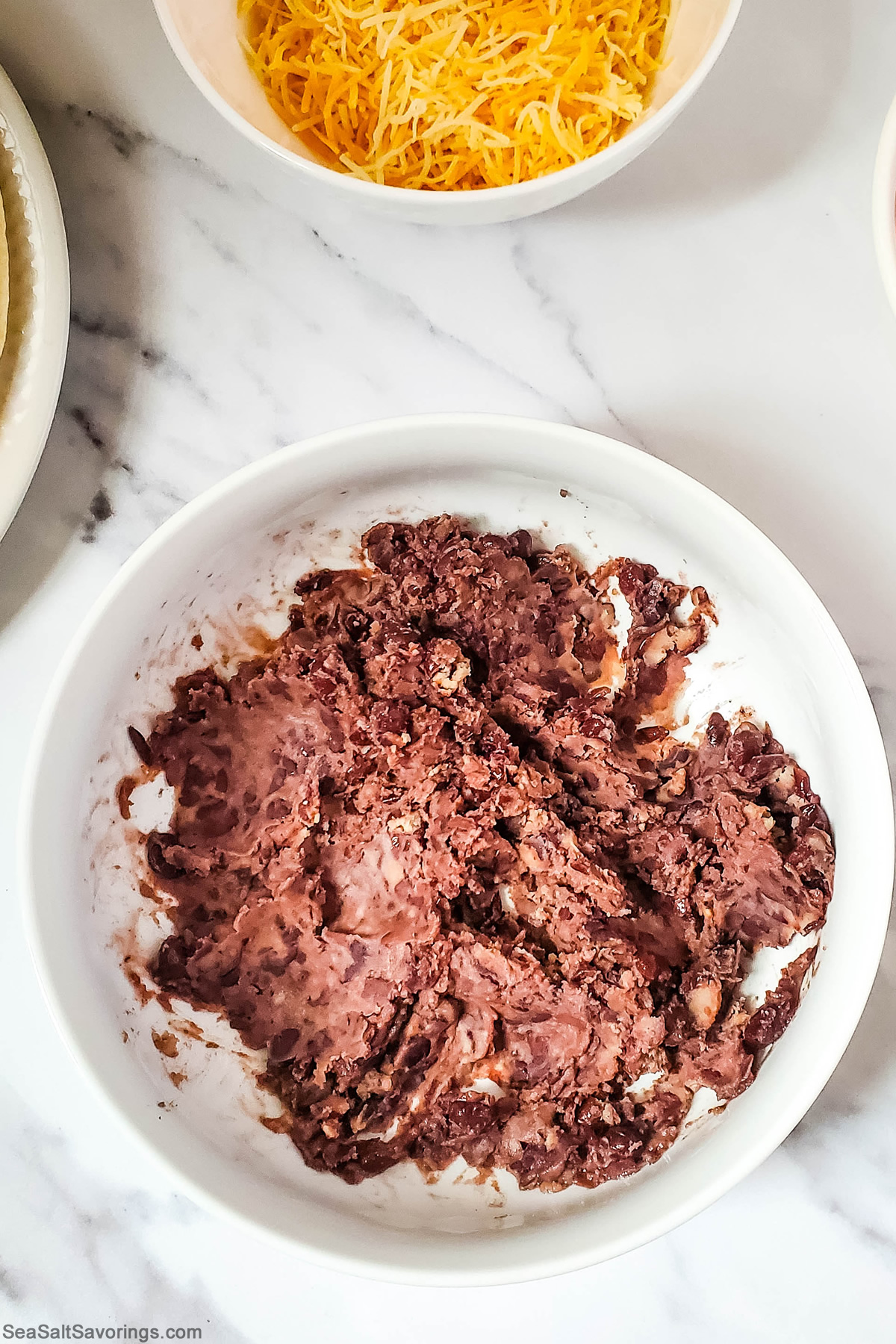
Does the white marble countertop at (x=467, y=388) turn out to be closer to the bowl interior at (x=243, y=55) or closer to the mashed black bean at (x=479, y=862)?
the bowl interior at (x=243, y=55)

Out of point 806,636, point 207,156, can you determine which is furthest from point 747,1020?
point 207,156

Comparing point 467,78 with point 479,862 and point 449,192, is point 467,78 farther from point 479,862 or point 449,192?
point 479,862

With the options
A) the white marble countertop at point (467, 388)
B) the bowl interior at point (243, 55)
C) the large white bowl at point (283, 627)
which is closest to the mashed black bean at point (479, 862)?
the large white bowl at point (283, 627)

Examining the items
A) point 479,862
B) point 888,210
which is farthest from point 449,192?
point 479,862

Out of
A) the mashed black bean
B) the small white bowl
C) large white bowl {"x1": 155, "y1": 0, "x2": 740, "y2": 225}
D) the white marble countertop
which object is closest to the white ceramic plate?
the white marble countertop

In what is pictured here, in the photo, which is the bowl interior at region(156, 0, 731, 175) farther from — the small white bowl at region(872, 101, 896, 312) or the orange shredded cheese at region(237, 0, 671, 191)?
the small white bowl at region(872, 101, 896, 312)

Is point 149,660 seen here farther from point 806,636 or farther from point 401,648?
point 806,636
